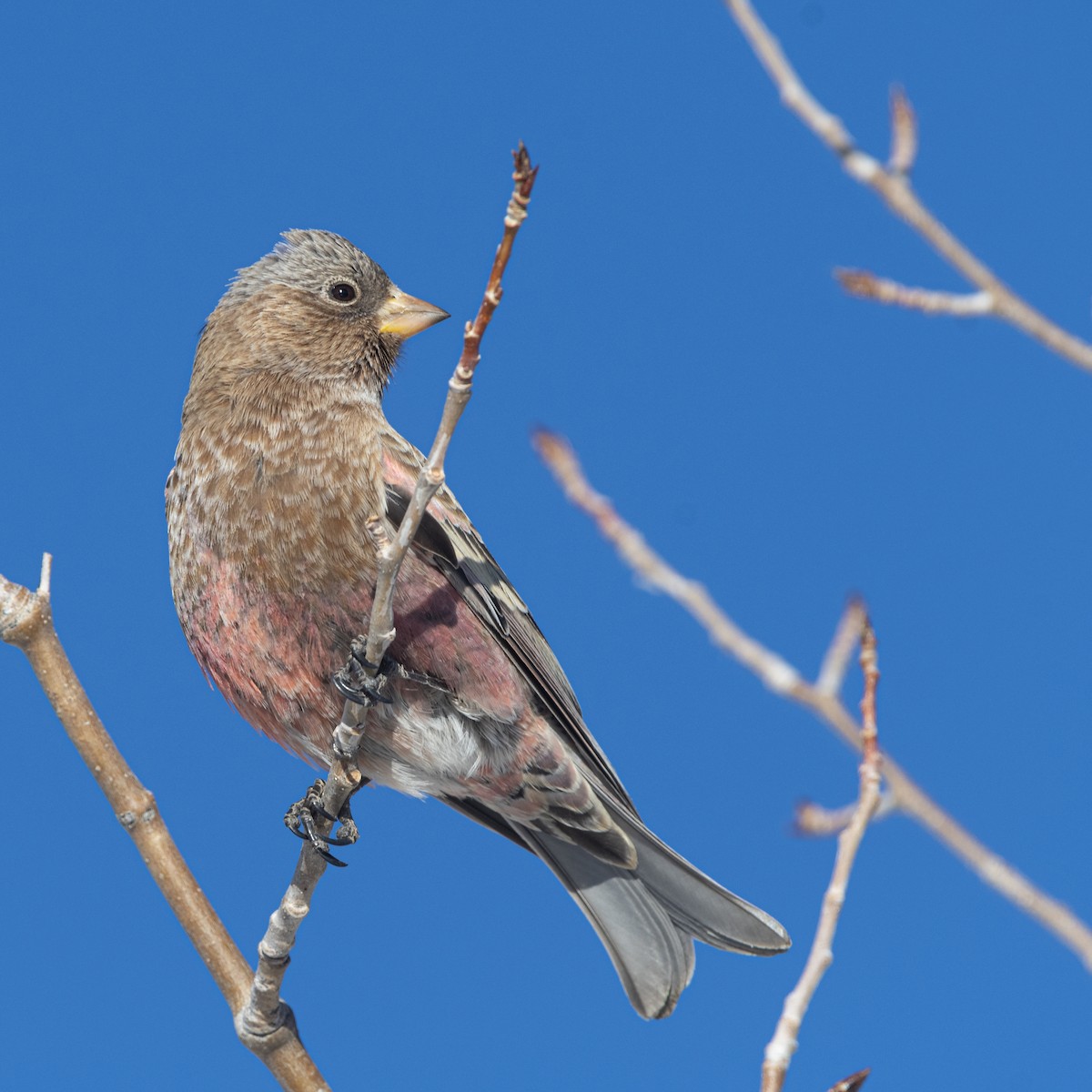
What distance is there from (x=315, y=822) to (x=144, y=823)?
567 millimetres

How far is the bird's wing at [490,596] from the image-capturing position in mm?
5340

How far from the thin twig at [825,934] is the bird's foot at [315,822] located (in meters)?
2.68

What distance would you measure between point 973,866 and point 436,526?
371 centimetres

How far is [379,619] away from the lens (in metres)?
4.02

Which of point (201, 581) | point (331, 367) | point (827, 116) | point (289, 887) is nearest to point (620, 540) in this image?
point (827, 116)

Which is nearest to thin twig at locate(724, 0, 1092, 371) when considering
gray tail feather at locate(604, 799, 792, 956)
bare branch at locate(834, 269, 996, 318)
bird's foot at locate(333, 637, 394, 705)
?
bare branch at locate(834, 269, 996, 318)

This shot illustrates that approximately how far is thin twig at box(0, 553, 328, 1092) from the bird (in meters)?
0.69

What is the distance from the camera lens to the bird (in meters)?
5.05

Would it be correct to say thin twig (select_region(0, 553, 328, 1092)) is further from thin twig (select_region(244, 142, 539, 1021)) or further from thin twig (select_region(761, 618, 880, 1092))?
thin twig (select_region(761, 618, 880, 1092))

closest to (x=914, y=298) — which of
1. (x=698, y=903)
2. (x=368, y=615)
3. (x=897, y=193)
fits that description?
(x=897, y=193)

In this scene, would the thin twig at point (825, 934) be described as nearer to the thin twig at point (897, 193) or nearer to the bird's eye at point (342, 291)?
the thin twig at point (897, 193)

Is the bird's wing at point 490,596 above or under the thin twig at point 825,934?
above

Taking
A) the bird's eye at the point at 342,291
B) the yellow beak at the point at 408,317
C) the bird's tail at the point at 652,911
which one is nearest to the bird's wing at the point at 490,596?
the bird's tail at the point at 652,911

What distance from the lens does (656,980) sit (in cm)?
583
